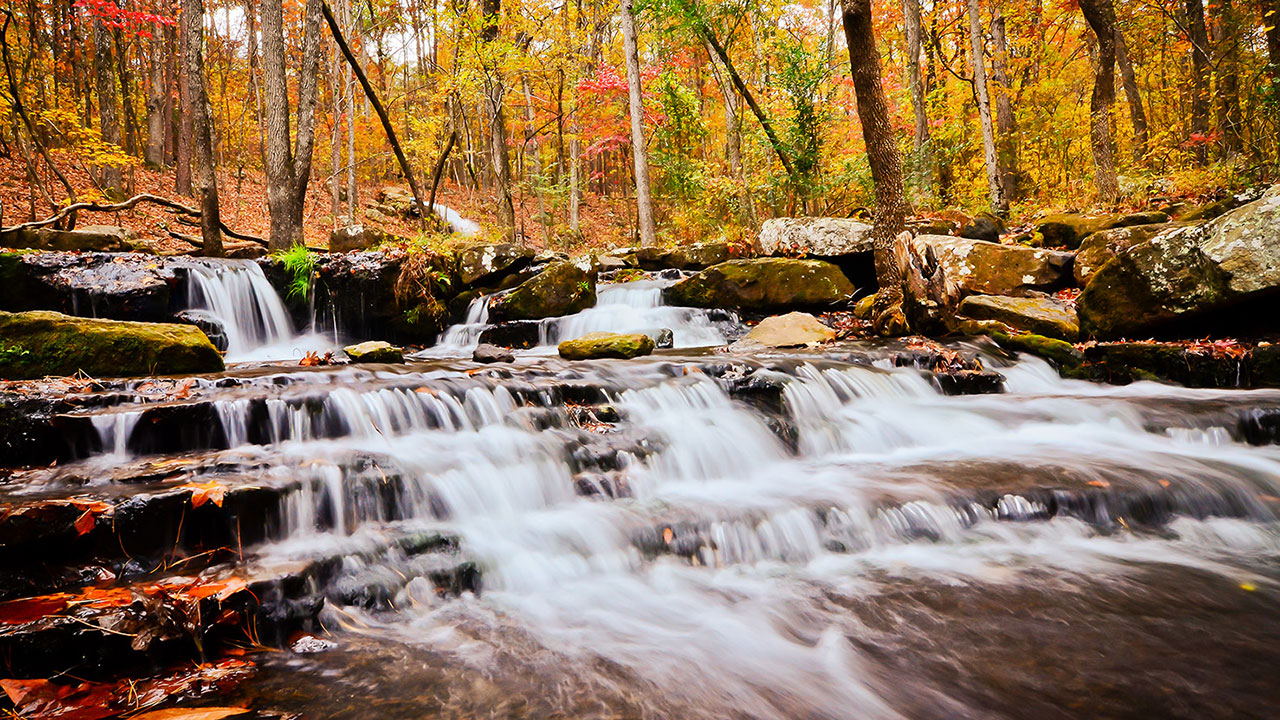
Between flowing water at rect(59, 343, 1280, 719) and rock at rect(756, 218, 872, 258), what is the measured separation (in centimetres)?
534

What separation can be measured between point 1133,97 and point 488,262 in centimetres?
1451

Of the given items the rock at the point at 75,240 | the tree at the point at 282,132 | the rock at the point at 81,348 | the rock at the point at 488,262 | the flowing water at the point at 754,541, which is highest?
the tree at the point at 282,132

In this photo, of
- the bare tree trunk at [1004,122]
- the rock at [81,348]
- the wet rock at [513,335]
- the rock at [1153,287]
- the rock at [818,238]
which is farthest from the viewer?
the bare tree trunk at [1004,122]

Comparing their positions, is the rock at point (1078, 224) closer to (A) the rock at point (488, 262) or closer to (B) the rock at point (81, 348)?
(A) the rock at point (488, 262)

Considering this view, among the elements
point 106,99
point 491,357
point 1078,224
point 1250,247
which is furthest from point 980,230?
point 106,99

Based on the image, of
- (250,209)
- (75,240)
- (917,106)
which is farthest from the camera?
(250,209)

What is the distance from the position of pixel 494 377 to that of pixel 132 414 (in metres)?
2.62

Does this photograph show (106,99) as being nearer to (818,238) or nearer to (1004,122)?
(818,238)

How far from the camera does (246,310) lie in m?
8.82

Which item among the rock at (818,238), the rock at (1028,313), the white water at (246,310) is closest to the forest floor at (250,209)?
the white water at (246,310)

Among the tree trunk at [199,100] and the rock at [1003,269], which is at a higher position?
the tree trunk at [199,100]

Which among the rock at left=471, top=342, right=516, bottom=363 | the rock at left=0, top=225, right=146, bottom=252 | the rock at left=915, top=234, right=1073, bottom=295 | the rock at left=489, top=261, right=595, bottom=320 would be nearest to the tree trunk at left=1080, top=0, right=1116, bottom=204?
the rock at left=915, top=234, right=1073, bottom=295

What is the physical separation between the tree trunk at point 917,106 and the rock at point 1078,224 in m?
4.68

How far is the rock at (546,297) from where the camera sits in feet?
33.2
